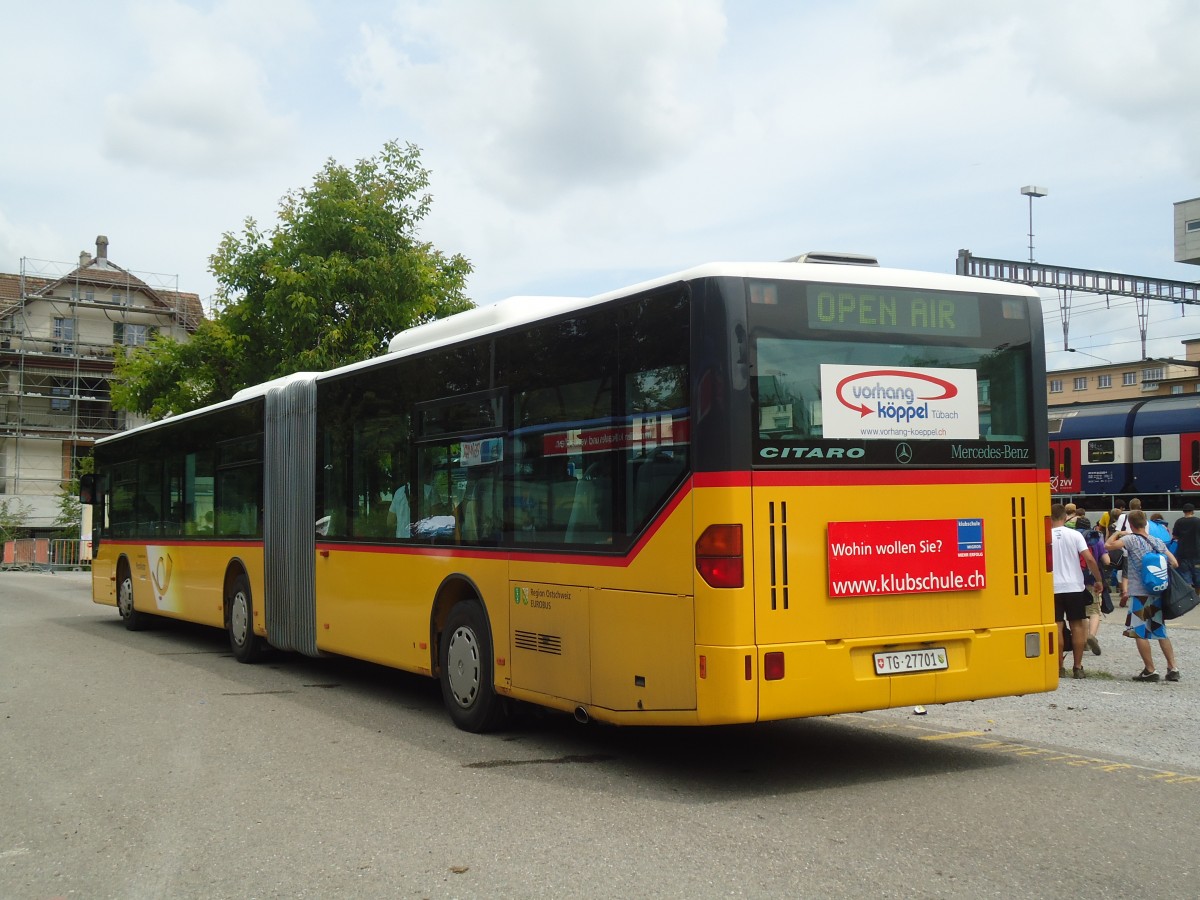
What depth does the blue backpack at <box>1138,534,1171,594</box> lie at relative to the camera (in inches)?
474

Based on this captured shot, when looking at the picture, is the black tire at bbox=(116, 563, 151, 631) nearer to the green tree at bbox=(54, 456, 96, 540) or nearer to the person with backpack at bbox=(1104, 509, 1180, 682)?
the person with backpack at bbox=(1104, 509, 1180, 682)

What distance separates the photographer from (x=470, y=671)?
938 cm

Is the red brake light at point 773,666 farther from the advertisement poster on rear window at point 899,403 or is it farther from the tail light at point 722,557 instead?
the advertisement poster on rear window at point 899,403

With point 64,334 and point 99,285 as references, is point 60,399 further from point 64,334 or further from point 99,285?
point 99,285

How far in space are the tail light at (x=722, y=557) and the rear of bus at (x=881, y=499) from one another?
0.04ft

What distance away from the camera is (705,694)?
7027mm

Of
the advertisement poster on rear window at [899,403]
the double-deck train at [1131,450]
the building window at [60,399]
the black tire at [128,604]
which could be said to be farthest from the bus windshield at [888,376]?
the building window at [60,399]

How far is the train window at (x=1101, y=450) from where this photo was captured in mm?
33500

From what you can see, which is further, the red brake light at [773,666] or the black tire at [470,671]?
the black tire at [470,671]

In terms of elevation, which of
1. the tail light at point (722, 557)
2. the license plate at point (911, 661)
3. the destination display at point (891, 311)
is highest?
the destination display at point (891, 311)

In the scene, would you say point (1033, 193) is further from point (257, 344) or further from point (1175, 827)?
point (1175, 827)

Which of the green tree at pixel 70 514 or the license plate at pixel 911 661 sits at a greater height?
the green tree at pixel 70 514

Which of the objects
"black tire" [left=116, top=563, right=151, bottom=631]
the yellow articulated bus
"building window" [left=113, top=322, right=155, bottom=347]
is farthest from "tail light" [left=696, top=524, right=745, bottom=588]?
"building window" [left=113, top=322, right=155, bottom=347]

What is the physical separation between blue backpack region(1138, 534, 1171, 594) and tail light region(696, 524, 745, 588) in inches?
266
